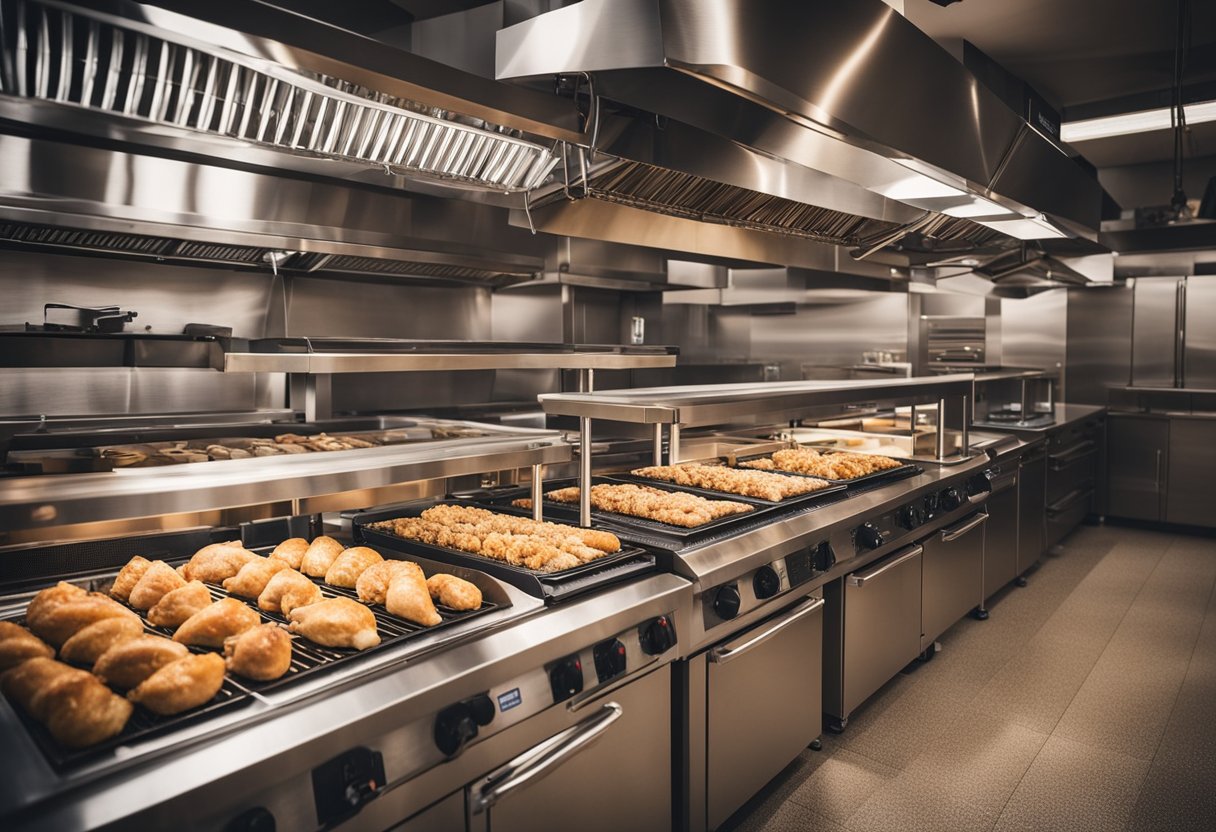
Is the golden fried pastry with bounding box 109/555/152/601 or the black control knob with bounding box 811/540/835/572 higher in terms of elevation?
the golden fried pastry with bounding box 109/555/152/601

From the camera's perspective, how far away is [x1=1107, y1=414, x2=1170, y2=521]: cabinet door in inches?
283

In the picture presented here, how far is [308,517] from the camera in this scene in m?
2.70

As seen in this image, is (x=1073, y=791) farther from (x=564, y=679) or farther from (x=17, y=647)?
(x=17, y=647)

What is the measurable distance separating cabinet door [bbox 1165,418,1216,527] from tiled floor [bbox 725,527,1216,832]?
2.43 metres

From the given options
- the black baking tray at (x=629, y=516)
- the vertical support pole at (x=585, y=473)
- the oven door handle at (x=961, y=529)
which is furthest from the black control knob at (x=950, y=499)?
the vertical support pole at (x=585, y=473)

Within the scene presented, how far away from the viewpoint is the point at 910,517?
3.53 meters

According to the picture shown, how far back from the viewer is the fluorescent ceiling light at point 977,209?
3.83m

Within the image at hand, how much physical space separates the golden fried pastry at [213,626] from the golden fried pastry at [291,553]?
0.44 metres

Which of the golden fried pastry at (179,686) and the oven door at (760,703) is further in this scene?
the oven door at (760,703)

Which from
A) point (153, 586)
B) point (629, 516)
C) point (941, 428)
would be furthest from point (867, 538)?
point (153, 586)

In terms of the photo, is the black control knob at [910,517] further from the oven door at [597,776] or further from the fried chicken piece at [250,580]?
the fried chicken piece at [250,580]

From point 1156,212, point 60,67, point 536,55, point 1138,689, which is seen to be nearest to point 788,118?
point 536,55

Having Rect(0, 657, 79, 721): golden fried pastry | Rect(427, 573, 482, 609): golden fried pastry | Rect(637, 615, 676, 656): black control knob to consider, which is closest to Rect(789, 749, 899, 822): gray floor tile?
Rect(637, 615, 676, 656): black control knob

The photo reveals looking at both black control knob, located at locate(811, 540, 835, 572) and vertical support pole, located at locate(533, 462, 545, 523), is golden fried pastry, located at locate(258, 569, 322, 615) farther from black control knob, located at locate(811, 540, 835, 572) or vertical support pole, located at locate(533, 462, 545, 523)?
black control knob, located at locate(811, 540, 835, 572)
